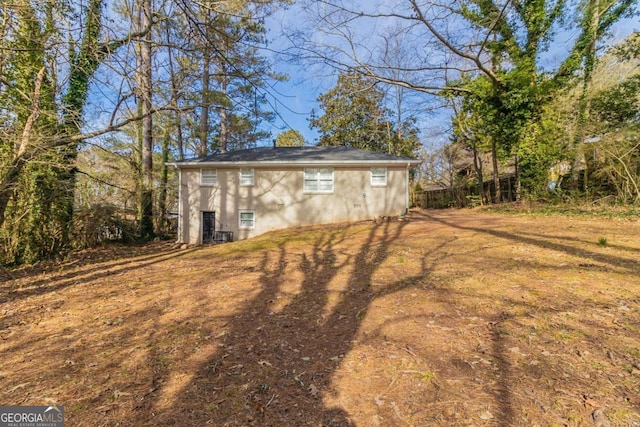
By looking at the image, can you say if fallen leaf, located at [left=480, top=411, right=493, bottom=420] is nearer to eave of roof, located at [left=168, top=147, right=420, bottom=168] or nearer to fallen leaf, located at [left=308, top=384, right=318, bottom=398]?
fallen leaf, located at [left=308, top=384, right=318, bottom=398]

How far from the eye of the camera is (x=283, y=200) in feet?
42.3

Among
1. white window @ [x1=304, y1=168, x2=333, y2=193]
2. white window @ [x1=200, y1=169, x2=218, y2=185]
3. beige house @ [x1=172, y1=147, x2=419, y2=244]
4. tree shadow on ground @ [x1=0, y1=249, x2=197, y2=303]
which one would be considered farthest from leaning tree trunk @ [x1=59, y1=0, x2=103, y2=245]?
white window @ [x1=304, y1=168, x2=333, y2=193]

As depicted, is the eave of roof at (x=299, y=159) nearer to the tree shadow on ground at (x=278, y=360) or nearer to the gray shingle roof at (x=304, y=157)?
the gray shingle roof at (x=304, y=157)

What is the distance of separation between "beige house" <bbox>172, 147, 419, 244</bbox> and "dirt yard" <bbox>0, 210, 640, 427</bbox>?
6.73 metres

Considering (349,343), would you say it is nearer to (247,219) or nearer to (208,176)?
(247,219)

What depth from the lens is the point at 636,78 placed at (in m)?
11.2

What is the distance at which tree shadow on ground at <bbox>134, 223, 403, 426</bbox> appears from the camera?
2199 mm

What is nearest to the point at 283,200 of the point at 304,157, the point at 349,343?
the point at 304,157

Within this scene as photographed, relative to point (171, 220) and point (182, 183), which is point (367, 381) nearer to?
point (182, 183)

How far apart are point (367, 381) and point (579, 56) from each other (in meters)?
16.0

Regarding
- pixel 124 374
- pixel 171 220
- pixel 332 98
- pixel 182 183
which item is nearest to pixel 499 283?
pixel 124 374

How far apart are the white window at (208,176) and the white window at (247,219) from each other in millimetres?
1971

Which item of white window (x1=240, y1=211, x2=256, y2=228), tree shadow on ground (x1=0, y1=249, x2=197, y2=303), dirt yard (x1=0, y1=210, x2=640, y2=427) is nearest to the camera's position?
dirt yard (x1=0, y1=210, x2=640, y2=427)

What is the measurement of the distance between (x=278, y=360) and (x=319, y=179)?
1042 cm
